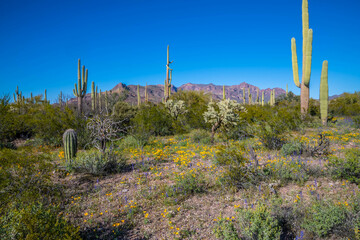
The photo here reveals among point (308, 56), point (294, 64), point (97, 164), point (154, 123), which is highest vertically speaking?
point (308, 56)

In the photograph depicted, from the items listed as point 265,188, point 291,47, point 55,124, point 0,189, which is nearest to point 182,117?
point 55,124

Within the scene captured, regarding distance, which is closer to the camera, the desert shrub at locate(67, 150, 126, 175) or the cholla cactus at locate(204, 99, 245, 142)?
the desert shrub at locate(67, 150, 126, 175)

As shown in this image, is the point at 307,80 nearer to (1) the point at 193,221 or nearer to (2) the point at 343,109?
(2) the point at 343,109

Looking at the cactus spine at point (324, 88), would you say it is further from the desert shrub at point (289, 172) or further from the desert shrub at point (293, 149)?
the desert shrub at point (289, 172)

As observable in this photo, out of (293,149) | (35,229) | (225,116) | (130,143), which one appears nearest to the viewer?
(35,229)

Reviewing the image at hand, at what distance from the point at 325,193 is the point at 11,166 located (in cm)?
590

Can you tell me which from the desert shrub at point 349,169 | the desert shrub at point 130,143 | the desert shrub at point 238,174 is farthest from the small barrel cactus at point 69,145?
the desert shrub at point 349,169

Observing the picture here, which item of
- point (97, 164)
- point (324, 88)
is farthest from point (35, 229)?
point (324, 88)

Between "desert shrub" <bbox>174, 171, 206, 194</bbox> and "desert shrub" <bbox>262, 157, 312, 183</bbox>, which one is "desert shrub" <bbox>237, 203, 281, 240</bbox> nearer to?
"desert shrub" <bbox>174, 171, 206, 194</bbox>

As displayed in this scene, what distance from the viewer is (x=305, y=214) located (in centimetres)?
293

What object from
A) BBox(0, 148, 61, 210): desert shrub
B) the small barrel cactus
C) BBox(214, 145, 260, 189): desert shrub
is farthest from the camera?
the small barrel cactus

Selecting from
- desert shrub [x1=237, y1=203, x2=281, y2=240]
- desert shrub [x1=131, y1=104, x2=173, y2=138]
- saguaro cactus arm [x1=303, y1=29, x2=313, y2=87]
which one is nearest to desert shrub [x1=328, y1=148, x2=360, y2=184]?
desert shrub [x1=237, y1=203, x2=281, y2=240]

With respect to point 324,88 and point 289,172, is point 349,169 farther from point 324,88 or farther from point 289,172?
point 324,88

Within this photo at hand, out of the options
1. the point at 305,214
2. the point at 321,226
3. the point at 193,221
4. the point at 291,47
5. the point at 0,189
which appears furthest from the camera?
the point at 291,47
